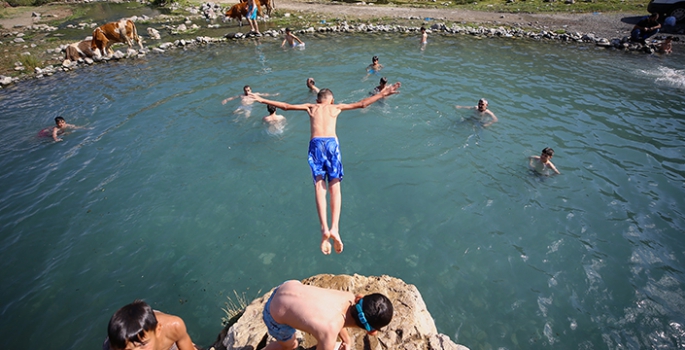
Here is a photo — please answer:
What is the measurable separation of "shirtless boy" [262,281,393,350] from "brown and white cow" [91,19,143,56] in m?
21.3

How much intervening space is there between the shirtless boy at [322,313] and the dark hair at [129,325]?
49.3 inches

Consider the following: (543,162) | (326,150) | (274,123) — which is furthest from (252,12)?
(543,162)

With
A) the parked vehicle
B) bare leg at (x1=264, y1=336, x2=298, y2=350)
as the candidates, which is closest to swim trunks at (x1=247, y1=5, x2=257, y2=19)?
bare leg at (x1=264, y1=336, x2=298, y2=350)

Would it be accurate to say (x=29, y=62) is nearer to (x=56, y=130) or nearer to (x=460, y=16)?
(x=56, y=130)

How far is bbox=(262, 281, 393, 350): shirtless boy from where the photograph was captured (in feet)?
10.0

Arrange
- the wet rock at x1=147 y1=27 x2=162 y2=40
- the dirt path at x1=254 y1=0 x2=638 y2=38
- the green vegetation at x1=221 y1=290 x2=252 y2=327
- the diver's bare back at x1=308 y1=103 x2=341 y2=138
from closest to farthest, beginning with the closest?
the green vegetation at x1=221 y1=290 x2=252 y2=327
the diver's bare back at x1=308 y1=103 x2=341 y2=138
the dirt path at x1=254 y1=0 x2=638 y2=38
the wet rock at x1=147 y1=27 x2=162 y2=40

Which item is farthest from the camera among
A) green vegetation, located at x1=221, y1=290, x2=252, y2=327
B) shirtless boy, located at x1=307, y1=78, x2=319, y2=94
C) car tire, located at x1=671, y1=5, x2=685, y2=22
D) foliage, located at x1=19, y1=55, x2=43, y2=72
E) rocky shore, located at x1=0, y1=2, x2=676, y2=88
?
car tire, located at x1=671, y1=5, x2=685, y2=22

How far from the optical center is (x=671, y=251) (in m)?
6.41

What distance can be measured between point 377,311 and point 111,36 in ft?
75.4

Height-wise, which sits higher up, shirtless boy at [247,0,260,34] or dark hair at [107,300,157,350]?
shirtless boy at [247,0,260,34]

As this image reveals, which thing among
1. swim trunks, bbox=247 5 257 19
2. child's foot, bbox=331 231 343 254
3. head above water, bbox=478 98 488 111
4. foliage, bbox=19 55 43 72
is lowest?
child's foot, bbox=331 231 343 254

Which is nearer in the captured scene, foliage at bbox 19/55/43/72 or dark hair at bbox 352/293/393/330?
dark hair at bbox 352/293/393/330

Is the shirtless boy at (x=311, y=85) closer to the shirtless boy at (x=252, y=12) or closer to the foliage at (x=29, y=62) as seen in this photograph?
the shirtless boy at (x=252, y=12)

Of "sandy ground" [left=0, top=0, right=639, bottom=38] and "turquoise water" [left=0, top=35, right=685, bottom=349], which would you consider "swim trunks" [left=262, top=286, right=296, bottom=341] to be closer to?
"turquoise water" [left=0, top=35, right=685, bottom=349]
